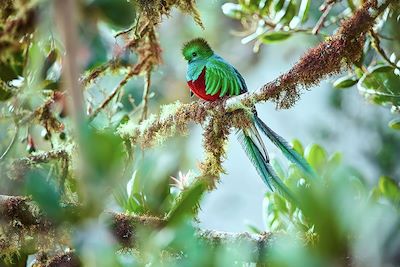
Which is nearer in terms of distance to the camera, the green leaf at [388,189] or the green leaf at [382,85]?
the green leaf at [382,85]

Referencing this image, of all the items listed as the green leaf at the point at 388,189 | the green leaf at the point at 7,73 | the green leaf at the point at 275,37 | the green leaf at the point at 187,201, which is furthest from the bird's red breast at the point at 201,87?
the green leaf at the point at 187,201

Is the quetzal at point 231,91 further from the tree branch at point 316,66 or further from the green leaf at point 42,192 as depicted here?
the green leaf at point 42,192

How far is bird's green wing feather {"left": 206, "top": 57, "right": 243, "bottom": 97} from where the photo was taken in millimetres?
1895

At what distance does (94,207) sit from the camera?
2.11 feet

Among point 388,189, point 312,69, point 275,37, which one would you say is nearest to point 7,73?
point 275,37

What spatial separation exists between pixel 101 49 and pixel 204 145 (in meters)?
0.41

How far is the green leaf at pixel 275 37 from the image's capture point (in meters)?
2.22

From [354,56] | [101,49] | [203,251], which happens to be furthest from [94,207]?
[101,49]

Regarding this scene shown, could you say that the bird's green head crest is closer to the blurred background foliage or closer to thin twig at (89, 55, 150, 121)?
the blurred background foliage

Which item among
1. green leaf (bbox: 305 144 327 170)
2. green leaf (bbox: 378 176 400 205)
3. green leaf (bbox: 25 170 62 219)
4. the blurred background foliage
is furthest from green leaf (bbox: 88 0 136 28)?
green leaf (bbox: 378 176 400 205)

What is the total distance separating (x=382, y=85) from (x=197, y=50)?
1.74 ft

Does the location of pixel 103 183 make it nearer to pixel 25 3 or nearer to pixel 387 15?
pixel 25 3

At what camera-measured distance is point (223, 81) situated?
1.90 meters

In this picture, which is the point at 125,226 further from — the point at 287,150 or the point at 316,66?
the point at 316,66
